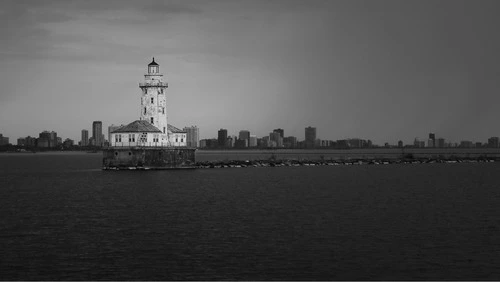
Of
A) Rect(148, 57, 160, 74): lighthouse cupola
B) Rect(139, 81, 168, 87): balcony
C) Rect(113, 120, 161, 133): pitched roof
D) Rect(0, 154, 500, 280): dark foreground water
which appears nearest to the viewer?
Rect(0, 154, 500, 280): dark foreground water

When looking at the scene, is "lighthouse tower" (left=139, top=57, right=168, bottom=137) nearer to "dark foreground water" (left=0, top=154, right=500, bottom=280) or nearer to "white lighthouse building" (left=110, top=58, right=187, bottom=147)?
"white lighthouse building" (left=110, top=58, right=187, bottom=147)

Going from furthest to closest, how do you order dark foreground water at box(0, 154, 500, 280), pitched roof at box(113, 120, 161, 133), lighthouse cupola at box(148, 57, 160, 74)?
lighthouse cupola at box(148, 57, 160, 74), pitched roof at box(113, 120, 161, 133), dark foreground water at box(0, 154, 500, 280)

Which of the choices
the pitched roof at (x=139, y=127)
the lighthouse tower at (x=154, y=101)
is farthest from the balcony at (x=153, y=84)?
the pitched roof at (x=139, y=127)

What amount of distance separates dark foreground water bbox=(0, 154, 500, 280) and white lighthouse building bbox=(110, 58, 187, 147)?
33.4m

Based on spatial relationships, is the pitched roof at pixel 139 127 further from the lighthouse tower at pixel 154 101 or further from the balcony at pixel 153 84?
the balcony at pixel 153 84

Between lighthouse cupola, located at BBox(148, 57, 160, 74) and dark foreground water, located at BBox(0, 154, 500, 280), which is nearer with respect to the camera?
dark foreground water, located at BBox(0, 154, 500, 280)

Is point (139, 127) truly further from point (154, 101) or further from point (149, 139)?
point (154, 101)

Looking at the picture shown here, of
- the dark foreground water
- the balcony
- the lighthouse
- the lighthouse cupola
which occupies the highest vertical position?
the lighthouse cupola

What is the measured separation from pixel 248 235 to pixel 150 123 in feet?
240

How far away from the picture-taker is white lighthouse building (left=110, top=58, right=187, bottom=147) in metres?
113

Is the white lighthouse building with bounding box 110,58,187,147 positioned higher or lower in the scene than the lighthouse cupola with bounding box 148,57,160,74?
lower

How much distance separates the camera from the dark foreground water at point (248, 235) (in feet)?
114

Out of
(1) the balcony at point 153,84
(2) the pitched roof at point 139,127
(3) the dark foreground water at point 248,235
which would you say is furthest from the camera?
(1) the balcony at point 153,84

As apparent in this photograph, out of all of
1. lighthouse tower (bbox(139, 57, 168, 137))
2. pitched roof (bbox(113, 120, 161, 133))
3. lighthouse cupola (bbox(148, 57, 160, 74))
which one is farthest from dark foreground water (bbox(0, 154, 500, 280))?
lighthouse cupola (bbox(148, 57, 160, 74))
